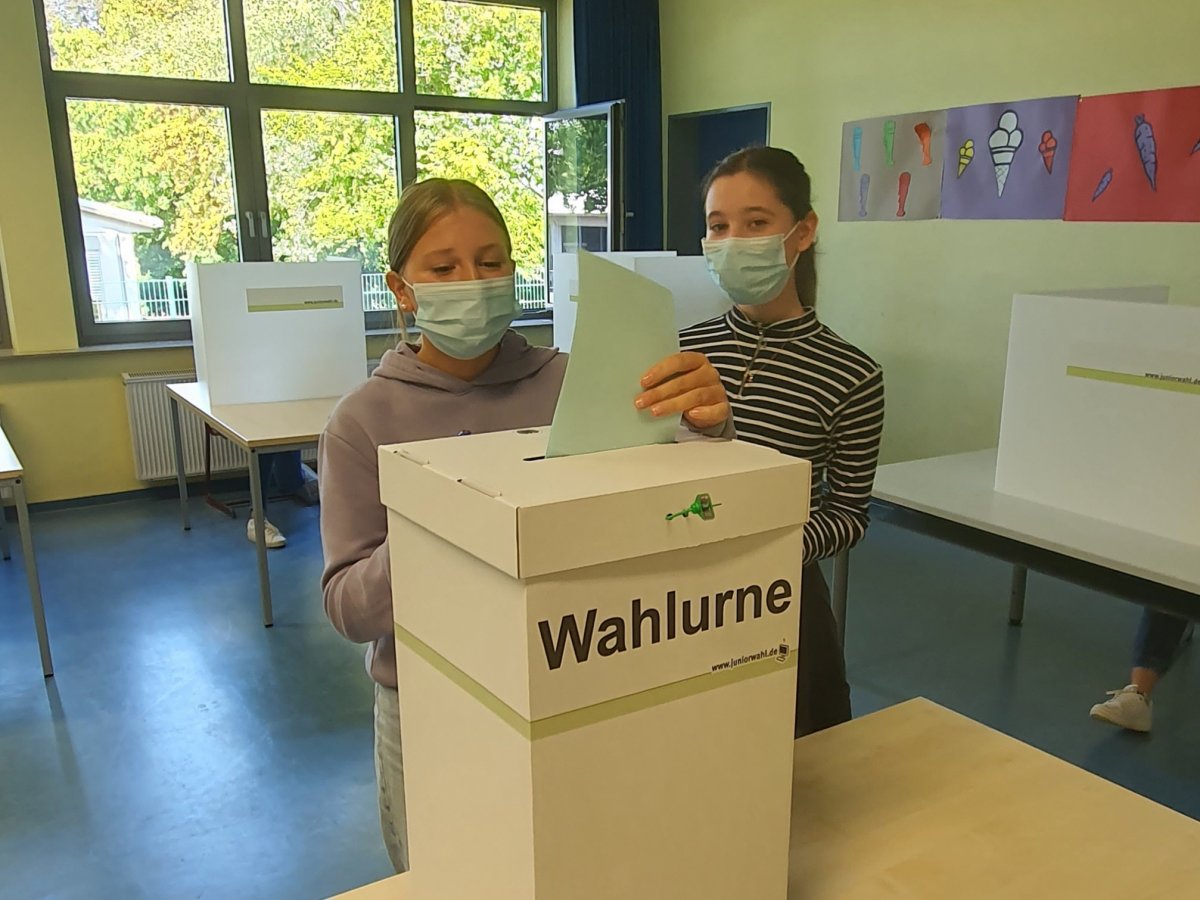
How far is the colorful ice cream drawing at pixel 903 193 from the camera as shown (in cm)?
410

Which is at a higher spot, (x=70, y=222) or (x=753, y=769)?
(x=70, y=222)

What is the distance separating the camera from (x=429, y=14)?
17.3 feet

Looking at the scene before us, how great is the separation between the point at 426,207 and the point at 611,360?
59cm

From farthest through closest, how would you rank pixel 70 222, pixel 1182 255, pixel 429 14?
1. pixel 429 14
2. pixel 70 222
3. pixel 1182 255

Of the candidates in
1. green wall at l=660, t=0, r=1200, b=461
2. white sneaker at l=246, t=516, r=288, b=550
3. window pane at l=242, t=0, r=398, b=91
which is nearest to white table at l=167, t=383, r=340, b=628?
white sneaker at l=246, t=516, r=288, b=550

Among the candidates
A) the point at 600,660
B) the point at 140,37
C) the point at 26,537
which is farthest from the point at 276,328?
the point at 600,660

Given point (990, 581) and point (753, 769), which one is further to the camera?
point (990, 581)

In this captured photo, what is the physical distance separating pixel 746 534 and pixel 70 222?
4.91m

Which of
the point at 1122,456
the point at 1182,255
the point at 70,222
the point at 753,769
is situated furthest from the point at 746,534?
the point at 70,222

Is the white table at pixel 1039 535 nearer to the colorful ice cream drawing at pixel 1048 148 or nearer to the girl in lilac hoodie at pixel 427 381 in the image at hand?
the girl in lilac hoodie at pixel 427 381

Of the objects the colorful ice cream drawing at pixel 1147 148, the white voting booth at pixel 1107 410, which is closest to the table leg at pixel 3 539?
the white voting booth at pixel 1107 410

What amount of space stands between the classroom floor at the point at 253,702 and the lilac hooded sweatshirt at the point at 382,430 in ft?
4.37

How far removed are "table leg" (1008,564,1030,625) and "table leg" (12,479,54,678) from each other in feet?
10.3

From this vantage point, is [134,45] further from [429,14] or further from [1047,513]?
[1047,513]
